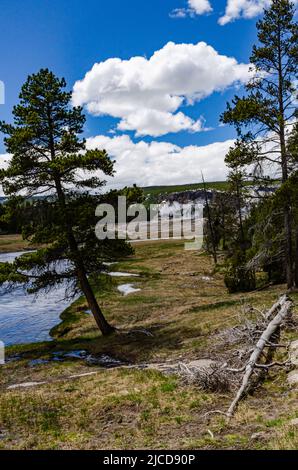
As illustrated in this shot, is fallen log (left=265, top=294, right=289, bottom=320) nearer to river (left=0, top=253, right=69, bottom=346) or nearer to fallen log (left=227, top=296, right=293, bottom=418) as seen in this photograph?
fallen log (left=227, top=296, right=293, bottom=418)

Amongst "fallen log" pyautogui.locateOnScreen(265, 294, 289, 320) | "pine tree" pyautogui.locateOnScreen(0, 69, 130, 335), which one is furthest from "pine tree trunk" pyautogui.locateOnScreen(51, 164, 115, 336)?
"fallen log" pyautogui.locateOnScreen(265, 294, 289, 320)

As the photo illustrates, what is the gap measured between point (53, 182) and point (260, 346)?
575 inches

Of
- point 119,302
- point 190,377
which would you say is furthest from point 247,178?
point 119,302

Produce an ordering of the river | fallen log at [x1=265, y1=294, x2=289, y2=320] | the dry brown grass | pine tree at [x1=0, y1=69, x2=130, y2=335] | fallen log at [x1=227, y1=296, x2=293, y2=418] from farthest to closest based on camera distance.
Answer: the river, pine tree at [x1=0, y1=69, x2=130, y2=335], fallen log at [x1=265, y1=294, x2=289, y2=320], fallen log at [x1=227, y1=296, x2=293, y2=418], the dry brown grass

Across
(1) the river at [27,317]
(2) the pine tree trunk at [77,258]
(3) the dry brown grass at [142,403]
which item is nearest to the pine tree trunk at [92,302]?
(2) the pine tree trunk at [77,258]

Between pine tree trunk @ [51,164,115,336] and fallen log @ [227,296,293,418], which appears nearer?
fallen log @ [227,296,293,418]

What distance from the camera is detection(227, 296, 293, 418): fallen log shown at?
9.48 metres

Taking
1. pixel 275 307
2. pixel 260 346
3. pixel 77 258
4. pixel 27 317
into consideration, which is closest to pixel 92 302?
pixel 77 258

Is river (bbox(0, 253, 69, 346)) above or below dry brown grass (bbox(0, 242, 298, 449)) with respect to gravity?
below

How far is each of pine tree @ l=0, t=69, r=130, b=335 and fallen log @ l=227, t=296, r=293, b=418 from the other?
31.8 feet

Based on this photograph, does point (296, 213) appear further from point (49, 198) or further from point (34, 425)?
point (34, 425)

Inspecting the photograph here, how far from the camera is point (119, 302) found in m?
33.3

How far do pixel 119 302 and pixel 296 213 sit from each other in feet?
54.3

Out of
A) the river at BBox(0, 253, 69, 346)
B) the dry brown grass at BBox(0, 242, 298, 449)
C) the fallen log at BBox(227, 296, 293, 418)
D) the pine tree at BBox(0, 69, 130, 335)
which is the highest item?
the pine tree at BBox(0, 69, 130, 335)
